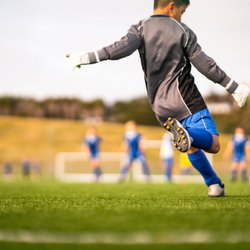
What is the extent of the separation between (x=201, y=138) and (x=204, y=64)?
26.9 inches

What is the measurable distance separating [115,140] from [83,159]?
2787 centimetres

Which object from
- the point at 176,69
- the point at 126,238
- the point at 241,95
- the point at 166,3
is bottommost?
the point at 126,238

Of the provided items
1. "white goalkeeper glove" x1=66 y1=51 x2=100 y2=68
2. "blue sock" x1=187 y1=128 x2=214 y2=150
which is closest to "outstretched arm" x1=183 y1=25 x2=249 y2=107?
"blue sock" x1=187 y1=128 x2=214 y2=150

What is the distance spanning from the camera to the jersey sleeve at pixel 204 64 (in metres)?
5.00

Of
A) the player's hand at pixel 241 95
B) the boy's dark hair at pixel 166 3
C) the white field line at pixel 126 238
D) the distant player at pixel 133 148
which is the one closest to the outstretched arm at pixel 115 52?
the boy's dark hair at pixel 166 3

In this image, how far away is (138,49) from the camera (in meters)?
5.09

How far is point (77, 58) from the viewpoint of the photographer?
4.55m

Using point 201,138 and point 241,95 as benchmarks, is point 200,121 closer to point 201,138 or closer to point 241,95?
point 201,138

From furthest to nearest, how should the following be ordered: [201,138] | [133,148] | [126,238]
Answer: [133,148], [201,138], [126,238]

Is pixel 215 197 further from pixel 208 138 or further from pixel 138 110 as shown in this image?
pixel 138 110

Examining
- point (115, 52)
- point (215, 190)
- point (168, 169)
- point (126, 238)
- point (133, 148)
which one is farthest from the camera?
point (168, 169)

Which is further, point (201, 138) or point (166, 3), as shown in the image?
point (166, 3)

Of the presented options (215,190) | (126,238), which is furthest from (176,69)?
(126,238)

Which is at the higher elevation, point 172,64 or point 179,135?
point 172,64
